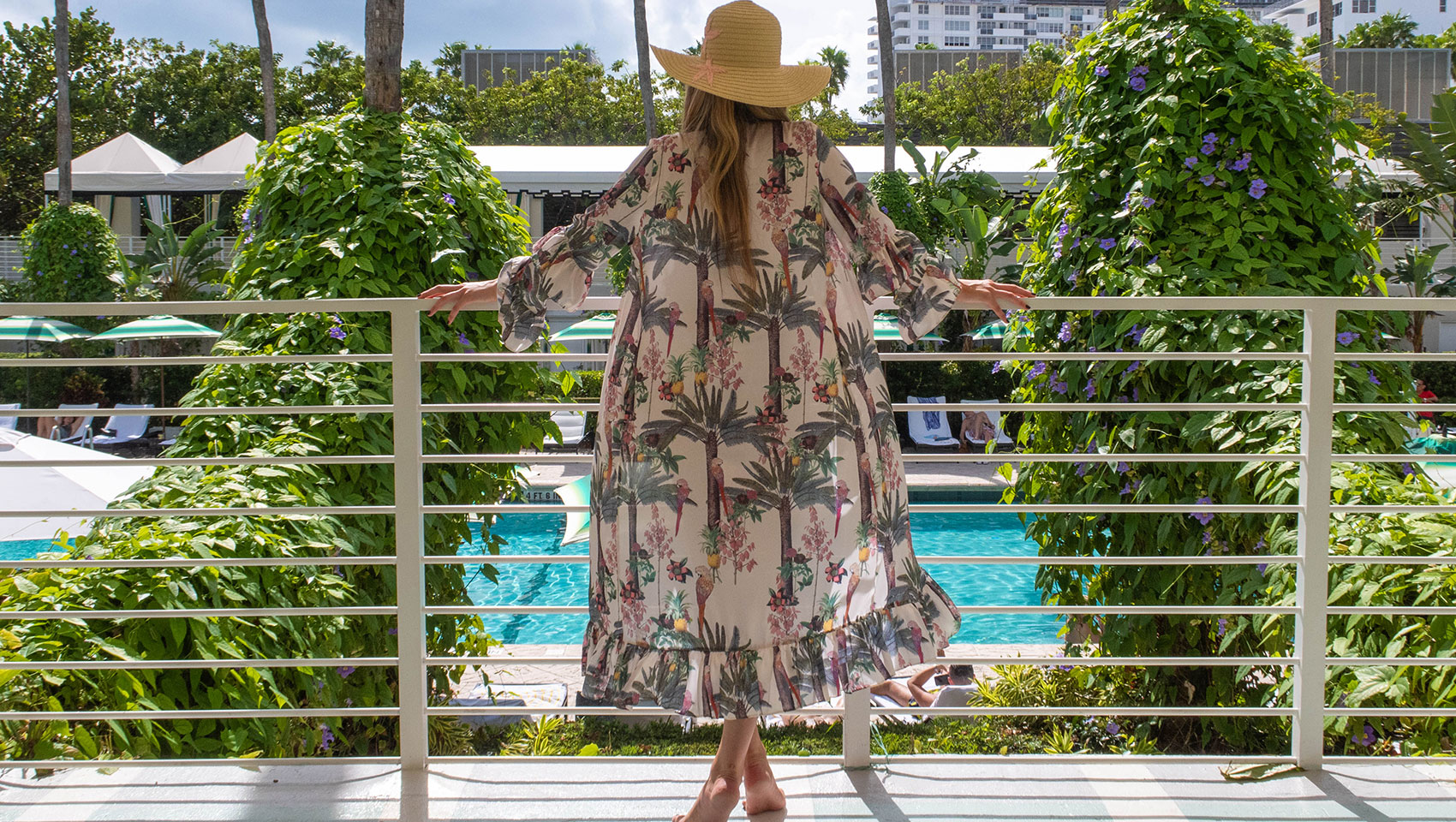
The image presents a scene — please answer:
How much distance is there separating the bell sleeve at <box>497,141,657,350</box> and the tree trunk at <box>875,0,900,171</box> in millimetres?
14350

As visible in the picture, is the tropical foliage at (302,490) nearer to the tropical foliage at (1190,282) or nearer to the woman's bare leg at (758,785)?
the woman's bare leg at (758,785)

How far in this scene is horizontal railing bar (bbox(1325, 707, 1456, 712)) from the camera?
6.72ft

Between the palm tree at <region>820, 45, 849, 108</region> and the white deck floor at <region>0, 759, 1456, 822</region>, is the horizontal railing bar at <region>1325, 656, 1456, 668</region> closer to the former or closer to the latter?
the white deck floor at <region>0, 759, 1456, 822</region>

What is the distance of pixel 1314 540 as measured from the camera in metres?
2.16

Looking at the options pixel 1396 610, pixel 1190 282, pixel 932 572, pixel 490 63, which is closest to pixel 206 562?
pixel 1396 610

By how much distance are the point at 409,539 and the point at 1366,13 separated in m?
112

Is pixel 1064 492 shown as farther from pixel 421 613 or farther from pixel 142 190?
pixel 142 190

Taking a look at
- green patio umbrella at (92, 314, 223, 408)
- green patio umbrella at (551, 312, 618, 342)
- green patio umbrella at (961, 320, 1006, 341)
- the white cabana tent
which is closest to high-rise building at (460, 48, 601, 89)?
the white cabana tent

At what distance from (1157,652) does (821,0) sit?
17.5ft

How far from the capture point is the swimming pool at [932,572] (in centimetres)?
882

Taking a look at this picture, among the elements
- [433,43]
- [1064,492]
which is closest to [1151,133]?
[1064,492]

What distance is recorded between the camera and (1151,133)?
3.19 metres

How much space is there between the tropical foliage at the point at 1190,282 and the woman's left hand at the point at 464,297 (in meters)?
1.86

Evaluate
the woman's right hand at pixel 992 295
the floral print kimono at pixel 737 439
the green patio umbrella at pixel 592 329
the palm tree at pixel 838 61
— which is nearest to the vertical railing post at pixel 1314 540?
the woman's right hand at pixel 992 295
